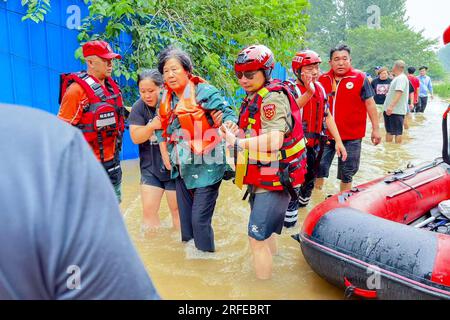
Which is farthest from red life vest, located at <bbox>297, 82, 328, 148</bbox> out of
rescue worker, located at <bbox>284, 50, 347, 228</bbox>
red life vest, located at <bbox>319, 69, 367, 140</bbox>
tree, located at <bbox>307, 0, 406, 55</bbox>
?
tree, located at <bbox>307, 0, 406, 55</bbox>

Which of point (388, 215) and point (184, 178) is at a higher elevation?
point (184, 178)

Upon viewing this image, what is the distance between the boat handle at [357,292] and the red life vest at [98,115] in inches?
76.6

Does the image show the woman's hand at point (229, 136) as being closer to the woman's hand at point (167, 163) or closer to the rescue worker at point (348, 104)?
the woman's hand at point (167, 163)

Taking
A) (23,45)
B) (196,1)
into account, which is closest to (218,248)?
(23,45)

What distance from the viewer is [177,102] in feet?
10.4

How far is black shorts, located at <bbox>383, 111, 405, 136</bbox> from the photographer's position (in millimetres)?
8395

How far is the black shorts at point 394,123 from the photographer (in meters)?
8.40

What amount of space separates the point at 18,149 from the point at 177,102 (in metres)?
2.65

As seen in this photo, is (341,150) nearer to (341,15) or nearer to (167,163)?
(167,163)

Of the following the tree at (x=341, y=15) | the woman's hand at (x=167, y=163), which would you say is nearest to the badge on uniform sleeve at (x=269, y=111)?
the woman's hand at (x=167, y=163)

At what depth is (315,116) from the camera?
13.2 ft

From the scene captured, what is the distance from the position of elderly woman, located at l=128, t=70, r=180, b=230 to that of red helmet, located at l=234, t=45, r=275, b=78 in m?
0.95

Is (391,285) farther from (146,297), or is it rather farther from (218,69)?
(218,69)
